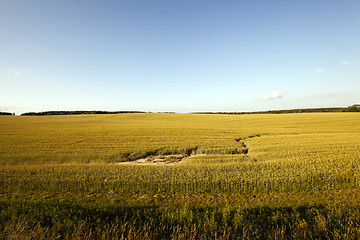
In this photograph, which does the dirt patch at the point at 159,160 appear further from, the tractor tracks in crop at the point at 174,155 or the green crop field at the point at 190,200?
the green crop field at the point at 190,200

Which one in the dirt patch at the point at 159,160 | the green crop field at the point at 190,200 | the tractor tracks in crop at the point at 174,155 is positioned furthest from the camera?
the tractor tracks in crop at the point at 174,155

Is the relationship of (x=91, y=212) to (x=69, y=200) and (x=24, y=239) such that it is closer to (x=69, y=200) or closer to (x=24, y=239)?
(x=69, y=200)

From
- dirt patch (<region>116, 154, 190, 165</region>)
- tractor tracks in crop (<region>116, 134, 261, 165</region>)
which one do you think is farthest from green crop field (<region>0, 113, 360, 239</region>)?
tractor tracks in crop (<region>116, 134, 261, 165</region>)

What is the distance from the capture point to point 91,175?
45.1 feet

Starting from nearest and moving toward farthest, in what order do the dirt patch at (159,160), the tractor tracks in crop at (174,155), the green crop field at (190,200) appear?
the green crop field at (190,200)
the dirt patch at (159,160)
the tractor tracks in crop at (174,155)

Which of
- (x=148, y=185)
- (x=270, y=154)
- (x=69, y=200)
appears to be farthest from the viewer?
(x=270, y=154)

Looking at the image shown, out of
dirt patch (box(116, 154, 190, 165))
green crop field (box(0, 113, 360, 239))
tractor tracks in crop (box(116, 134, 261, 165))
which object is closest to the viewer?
green crop field (box(0, 113, 360, 239))

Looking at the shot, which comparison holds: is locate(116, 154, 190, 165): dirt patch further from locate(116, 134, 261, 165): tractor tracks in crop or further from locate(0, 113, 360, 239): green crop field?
locate(0, 113, 360, 239): green crop field

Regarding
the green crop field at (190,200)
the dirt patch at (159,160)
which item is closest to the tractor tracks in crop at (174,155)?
the dirt patch at (159,160)

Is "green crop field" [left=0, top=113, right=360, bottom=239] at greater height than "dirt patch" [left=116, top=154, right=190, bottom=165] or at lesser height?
greater

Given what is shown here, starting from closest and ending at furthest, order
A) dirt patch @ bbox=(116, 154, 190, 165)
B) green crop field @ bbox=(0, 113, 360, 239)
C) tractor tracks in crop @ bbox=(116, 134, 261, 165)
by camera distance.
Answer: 1. green crop field @ bbox=(0, 113, 360, 239)
2. dirt patch @ bbox=(116, 154, 190, 165)
3. tractor tracks in crop @ bbox=(116, 134, 261, 165)

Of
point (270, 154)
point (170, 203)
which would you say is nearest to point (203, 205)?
point (170, 203)

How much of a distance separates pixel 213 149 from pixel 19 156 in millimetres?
20433

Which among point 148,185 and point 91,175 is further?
point 91,175
